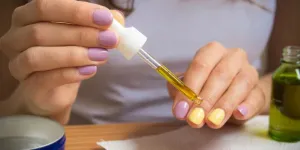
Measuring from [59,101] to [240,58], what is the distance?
0.79ft

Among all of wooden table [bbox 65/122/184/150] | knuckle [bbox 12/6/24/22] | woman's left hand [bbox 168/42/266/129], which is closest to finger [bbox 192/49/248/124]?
woman's left hand [bbox 168/42/266/129]

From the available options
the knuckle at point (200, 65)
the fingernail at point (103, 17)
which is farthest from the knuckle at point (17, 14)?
the knuckle at point (200, 65)

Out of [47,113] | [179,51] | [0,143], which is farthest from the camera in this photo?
[179,51]

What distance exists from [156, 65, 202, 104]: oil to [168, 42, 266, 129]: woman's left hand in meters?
0.01

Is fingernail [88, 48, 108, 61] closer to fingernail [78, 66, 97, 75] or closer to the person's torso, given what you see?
fingernail [78, 66, 97, 75]

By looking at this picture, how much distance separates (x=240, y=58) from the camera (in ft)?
2.00

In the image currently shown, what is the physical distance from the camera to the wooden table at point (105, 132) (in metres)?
0.58

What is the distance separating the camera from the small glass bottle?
1.84ft

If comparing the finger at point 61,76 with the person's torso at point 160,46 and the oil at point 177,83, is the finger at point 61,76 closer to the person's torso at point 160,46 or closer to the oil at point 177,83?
the oil at point 177,83

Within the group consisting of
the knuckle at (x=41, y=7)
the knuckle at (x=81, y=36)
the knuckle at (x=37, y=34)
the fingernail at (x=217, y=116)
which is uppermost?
the knuckle at (x=41, y=7)

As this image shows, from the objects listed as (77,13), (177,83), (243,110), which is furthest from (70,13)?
(243,110)

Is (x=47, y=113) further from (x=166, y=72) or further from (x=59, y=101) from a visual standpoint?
(x=166, y=72)

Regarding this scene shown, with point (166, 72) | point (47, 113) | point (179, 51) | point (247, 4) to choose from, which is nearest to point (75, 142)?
point (47, 113)

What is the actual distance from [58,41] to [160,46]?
0.31 meters
